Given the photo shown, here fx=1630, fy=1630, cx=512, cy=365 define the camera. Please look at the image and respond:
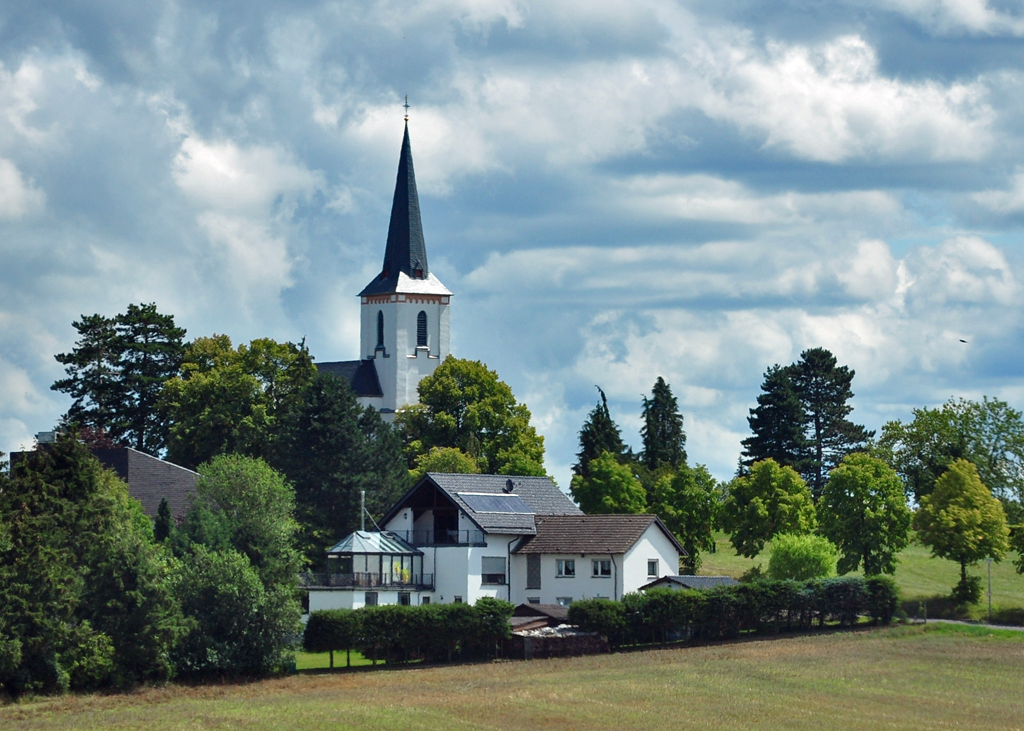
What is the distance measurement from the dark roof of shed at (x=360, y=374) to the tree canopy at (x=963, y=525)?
212 ft

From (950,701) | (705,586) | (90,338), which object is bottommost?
(950,701)

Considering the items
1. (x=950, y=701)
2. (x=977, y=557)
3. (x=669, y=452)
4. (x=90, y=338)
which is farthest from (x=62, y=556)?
(x=669, y=452)

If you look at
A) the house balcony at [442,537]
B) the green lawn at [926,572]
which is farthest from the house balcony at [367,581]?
the green lawn at [926,572]

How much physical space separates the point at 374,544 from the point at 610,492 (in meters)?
27.0

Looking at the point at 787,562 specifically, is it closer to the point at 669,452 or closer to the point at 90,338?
the point at 669,452

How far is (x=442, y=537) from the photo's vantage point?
80.4 meters

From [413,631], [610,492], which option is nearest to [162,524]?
[413,631]

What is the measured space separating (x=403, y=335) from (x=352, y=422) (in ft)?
168

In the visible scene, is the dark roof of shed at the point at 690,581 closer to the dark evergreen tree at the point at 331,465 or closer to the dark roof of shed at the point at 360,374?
the dark evergreen tree at the point at 331,465

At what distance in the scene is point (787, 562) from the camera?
84125 millimetres

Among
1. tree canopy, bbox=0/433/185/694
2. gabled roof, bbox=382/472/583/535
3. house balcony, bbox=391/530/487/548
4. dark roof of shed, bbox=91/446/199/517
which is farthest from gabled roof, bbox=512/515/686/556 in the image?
tree canopy, bbox=0/433/185/694

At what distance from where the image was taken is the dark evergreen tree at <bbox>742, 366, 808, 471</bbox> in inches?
5148

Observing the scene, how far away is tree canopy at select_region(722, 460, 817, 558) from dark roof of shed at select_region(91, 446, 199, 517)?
32.0 m

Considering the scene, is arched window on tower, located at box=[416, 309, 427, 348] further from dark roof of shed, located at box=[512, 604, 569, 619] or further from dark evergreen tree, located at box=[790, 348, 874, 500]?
dark roof of shed, located at box=[512, 604, 569, 619]
